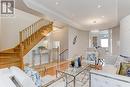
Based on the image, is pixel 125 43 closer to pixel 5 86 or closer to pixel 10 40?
pixel 10 40

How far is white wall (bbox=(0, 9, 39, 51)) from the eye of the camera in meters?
6.21

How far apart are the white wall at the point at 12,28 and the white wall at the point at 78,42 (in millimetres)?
3984

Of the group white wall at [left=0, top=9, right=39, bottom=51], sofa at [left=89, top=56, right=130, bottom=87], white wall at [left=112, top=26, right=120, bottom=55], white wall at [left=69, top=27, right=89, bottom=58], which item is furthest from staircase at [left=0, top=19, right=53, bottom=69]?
white wall at [left=112, top=26, right=120, bottom=55]

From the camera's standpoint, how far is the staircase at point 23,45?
4.88 metres

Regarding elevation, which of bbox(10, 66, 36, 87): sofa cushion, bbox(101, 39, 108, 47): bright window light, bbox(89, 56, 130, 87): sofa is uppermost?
Result: bbox(101, 39, 108, 47): bright window light

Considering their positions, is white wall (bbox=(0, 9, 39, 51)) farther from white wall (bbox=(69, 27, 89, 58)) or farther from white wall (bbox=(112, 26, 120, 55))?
white wall (bbox=(112, 26, 120, 55))

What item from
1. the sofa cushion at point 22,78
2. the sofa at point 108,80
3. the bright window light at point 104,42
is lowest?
the sofa at point 108,80

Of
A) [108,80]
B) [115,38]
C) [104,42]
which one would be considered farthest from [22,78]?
[104,42]

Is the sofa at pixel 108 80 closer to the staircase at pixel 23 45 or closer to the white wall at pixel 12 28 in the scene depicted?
the staircase at pixel 23 45

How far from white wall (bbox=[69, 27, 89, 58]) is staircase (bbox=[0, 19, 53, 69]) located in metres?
2.89

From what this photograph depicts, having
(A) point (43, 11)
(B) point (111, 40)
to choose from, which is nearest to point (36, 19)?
(A) point (43, 11)

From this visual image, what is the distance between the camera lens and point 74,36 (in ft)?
35.2

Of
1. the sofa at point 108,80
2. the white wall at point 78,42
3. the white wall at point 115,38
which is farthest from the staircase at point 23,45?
the white wall at point 115,38

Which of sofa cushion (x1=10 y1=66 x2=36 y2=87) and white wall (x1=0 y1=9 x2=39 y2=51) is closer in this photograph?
sofa cushion (x1=10 y1=66 x2=36 y2=87)
